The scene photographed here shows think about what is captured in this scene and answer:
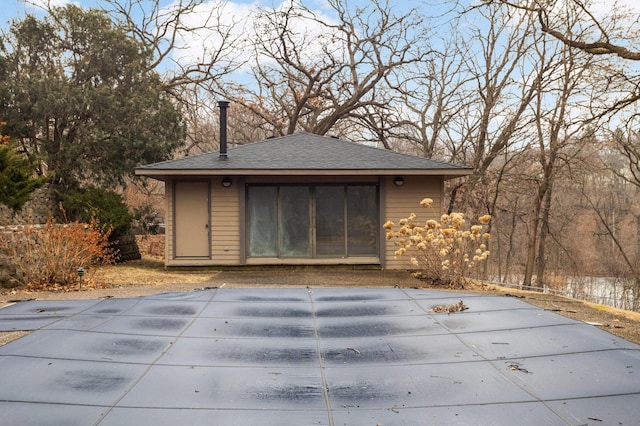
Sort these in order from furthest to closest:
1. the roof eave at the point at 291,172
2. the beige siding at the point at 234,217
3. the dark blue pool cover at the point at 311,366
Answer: the beige siding at the point at 234,217
the roof eave at the point at 291,172
the dark blue pool cover at the point at 311,366

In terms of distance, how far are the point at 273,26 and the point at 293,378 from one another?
1909cm

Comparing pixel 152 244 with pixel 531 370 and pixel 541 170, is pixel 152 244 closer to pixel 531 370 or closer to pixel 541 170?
pixel 541 170

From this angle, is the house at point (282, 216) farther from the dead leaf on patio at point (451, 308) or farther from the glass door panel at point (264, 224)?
the dead leaf on patio at point (451, 308)

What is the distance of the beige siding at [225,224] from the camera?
37.2 feet

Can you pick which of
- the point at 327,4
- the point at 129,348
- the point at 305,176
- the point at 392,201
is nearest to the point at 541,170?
the point at 392,201

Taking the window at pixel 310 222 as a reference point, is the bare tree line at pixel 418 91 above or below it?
above

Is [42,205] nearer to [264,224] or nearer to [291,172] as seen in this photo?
[264,224]

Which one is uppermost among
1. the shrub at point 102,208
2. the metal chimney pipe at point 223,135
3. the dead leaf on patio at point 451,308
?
the metal chimney pipe at point 223,135

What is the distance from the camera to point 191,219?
1140cm

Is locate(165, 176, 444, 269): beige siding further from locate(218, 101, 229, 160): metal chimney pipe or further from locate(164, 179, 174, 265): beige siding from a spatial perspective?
locate(218, 101, 229, 160): metal chimney pipe

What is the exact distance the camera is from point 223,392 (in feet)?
12.5

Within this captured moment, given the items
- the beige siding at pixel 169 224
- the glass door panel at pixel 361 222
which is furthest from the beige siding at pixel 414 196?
the beige siding at pixel 169 224

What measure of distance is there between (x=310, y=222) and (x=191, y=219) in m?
2.64

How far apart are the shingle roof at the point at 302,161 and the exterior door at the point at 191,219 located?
614 mm
